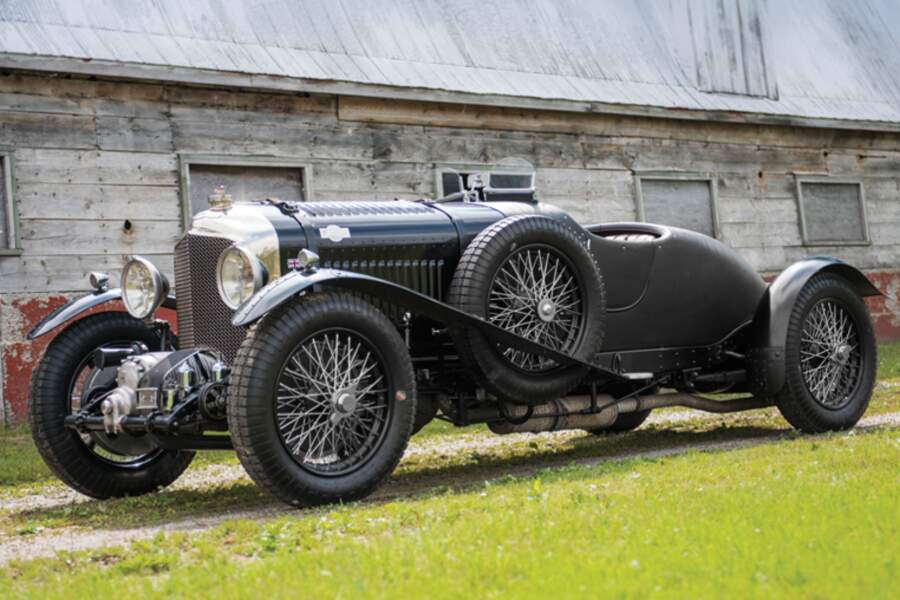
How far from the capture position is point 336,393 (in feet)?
19.6

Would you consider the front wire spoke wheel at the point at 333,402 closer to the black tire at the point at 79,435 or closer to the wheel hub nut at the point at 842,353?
the black tire at the point at 79,435

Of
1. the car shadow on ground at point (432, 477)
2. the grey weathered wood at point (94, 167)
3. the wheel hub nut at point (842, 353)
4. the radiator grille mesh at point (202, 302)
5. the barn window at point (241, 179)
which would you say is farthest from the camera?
the barn window at point (241, 179)

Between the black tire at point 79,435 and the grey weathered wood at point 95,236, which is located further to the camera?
the grey weathered wood at point 95,236

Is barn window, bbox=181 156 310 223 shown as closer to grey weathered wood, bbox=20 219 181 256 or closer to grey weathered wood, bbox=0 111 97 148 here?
grey weathered wood, bbox=20 219 181 256

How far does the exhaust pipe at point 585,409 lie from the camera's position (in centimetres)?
722

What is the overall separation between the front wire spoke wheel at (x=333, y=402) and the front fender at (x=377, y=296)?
263 mm

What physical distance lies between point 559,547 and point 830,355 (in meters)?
4.59

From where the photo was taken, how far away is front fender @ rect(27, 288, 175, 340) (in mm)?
6957

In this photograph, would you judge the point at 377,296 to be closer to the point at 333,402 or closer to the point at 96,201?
the point at 333,402

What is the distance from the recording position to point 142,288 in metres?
7.01

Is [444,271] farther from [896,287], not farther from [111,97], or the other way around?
[896,287]

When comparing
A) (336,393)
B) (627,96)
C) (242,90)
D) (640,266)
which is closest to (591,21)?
(627,96)

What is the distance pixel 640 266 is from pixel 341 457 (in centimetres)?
266

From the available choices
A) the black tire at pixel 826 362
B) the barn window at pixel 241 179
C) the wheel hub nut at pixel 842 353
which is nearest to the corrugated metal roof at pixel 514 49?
the barn window at pixel 241 179
